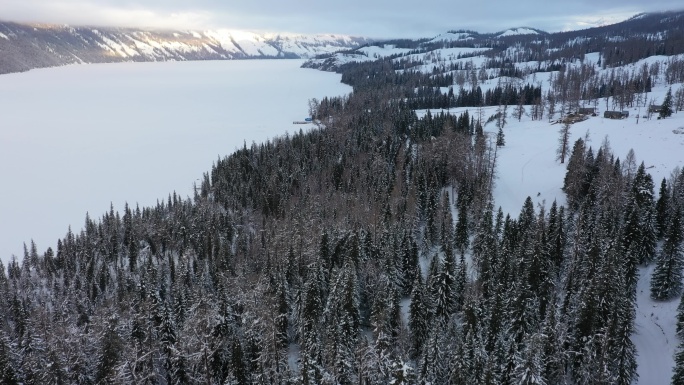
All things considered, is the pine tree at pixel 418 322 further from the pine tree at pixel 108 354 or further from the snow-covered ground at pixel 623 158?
the pine tree at pixel 108 354

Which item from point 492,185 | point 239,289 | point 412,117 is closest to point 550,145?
point 492,185

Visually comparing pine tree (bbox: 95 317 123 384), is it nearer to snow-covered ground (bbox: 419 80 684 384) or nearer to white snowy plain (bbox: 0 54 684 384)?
snow-covered ground (bbox: 419 80 684 384)

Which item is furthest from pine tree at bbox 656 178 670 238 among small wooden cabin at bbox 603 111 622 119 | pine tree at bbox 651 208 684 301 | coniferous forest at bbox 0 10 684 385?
small wooden cabin at bbox 603 111 622 119

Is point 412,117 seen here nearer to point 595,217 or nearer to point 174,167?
point 174,167

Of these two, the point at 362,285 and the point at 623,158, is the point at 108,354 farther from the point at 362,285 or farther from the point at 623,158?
the point at 623,158

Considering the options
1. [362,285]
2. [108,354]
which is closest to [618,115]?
[362,285]
